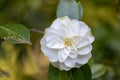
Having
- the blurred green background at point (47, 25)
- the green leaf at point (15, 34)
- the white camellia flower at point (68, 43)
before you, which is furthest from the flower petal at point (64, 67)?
the blurred green background at point (47, 25)

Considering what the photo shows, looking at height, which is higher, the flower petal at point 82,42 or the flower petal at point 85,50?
the flower petal at point 82,42

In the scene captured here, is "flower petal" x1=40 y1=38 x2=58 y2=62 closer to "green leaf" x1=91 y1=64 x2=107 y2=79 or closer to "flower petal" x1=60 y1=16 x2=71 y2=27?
"flower petal" x1=60 y1=16 x2=71 y2=27

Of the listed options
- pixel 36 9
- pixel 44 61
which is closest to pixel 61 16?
pixel 36 9

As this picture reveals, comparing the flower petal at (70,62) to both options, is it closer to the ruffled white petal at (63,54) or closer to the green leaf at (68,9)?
the ruffled white petal at (63,54)

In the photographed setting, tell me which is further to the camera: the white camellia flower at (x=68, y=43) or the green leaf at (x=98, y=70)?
the green leaf at (x=98, y=70)

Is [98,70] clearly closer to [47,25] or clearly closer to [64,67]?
[47,25]

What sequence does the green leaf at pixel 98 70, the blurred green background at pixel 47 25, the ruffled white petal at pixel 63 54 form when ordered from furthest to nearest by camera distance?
the blurred green background at pixel 47 25
the green leaf at pixel 98 70
the ruffled white petal at pixel 63 54

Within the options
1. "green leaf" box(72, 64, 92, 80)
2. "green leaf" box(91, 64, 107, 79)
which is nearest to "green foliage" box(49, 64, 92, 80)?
"green leaf" box(72, 64, 92, 80)

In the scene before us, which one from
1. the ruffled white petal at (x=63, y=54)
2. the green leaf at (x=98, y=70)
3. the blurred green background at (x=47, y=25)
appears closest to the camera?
the ruffled white petal at (x=63, y=54)

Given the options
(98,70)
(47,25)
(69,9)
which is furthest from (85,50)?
(47,25)
